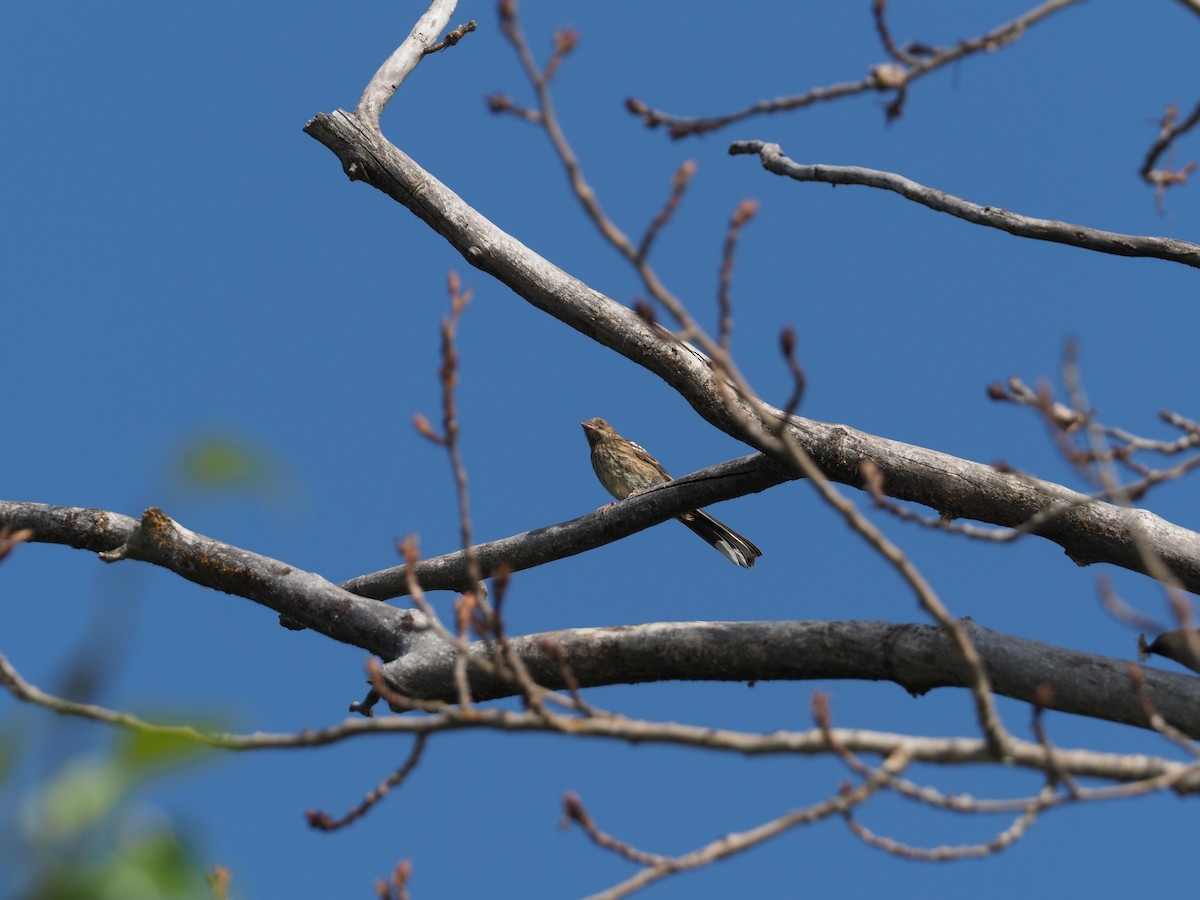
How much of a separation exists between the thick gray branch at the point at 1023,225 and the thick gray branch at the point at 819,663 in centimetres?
215

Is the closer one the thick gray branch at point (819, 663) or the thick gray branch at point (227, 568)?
the thick gray branch at point (819, 663)

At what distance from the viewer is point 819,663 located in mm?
4441

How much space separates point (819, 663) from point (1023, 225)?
7.99 feet

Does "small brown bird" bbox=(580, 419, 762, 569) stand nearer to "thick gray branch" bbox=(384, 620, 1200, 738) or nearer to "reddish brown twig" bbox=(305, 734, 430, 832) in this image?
"thick gray branch" bbox=(384, 620, 1200, 738)

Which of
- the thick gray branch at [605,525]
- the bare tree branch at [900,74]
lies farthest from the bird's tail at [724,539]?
the bare tree branch at [900,74]

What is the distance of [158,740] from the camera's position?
1013 millimetres

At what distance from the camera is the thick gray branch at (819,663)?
4.05 meters

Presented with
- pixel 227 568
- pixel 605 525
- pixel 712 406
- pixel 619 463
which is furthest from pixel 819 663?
pixel 619 463

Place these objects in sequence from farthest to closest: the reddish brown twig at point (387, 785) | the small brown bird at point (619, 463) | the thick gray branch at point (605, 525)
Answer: the small brown bird at point (619, 463) < the thick gray branch at point (605, 525) < the reddish brown twig at point (387, 785)

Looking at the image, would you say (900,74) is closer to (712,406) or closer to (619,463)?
(712,406)

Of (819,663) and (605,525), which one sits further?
(605,525)

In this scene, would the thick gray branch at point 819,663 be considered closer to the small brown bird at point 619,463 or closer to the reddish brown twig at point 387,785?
the reddish brown twig at point 387,785

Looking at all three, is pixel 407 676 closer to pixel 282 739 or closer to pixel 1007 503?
pixel 282 739

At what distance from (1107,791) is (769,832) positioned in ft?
2.27
